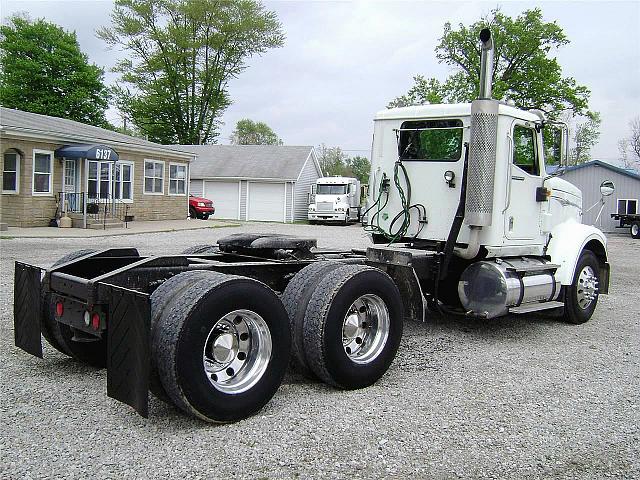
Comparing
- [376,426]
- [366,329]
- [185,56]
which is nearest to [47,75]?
[185,56]

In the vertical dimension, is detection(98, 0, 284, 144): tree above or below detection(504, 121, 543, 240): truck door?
above

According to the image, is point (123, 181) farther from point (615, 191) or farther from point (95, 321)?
point (615, 191)

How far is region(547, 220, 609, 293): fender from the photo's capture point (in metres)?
7.93

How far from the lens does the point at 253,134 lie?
98.1m

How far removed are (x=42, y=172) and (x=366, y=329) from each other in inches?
803

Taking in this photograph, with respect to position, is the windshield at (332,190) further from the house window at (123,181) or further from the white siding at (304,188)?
the house window at (123,181)

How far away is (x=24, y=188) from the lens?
21859 millimetres

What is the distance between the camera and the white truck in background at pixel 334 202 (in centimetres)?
3703

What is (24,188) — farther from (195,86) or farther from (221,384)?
(195,86)

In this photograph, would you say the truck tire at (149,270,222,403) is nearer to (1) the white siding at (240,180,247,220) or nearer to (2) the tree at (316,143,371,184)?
(1) the white siding at (240,180,247,220)

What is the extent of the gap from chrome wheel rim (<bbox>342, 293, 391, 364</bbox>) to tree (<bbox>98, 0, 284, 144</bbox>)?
53.0m

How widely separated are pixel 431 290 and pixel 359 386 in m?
2.44

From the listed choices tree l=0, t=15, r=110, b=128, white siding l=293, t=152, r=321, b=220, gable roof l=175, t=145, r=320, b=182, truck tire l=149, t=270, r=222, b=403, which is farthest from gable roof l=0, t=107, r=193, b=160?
tree l=0, t=15, r=110, b=128

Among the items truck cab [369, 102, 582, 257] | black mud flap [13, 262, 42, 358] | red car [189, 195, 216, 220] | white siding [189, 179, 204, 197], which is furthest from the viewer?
white siding [189, 179, 204, 197]
